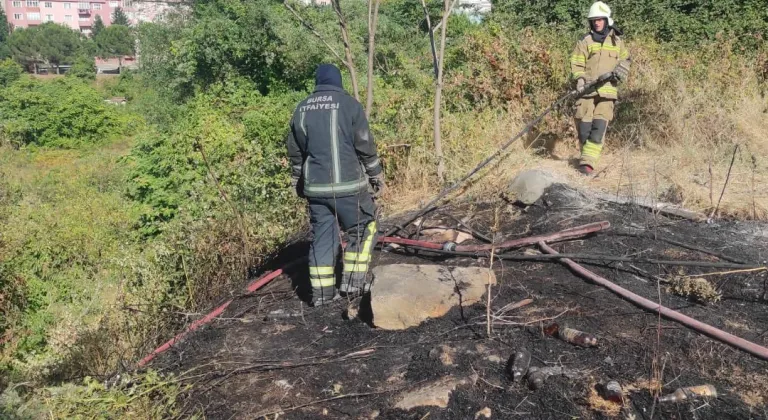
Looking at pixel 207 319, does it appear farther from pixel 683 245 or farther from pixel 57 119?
pixel 57 119

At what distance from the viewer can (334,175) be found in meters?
4.50

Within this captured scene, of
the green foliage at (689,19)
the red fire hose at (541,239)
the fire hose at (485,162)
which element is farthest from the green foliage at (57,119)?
the red fire hose at (541,239)

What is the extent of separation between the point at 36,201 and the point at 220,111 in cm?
535

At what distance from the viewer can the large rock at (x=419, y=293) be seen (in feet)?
12.9

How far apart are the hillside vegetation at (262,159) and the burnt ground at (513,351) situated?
0.44 m

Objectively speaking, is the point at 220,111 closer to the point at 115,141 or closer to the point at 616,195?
the point at 616,195

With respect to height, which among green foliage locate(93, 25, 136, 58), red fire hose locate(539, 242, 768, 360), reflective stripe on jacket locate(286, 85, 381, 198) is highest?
green foliage locate(93, 25, 136, 58)

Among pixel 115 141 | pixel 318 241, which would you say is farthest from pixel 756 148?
pixel 115 141

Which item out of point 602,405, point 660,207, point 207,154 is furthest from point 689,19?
point 602,405

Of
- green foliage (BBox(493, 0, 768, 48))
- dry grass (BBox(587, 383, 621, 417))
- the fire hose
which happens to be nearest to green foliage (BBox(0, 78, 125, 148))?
green foliage (BBox(493, 0, 768, 48))

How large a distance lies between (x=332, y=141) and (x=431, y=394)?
2.09 m

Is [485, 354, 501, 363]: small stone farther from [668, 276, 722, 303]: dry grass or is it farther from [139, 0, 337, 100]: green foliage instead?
[139, 0, 337, 100]: green foliage

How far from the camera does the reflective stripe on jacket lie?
14.6ft

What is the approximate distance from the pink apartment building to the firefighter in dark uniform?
320ft
